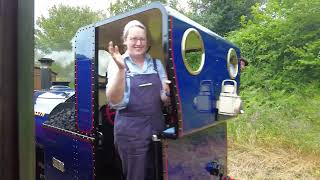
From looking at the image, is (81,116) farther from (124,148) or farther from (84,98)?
(124,148)

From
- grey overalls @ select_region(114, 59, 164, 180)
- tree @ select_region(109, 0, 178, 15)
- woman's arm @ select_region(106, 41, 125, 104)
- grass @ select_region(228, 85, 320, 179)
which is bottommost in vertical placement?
grass @ select_region(228, 85, 320, 179)

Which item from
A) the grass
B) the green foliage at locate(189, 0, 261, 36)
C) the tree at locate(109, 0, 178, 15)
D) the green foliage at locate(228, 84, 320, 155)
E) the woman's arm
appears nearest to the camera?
the woman's arm

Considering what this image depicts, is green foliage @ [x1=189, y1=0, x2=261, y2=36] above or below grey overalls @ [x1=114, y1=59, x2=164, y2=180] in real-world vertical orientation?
above

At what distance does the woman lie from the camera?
2.35 metres

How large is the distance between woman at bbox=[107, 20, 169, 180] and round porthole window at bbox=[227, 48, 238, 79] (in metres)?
0.92

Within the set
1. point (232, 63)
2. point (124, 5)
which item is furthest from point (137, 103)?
point (124, 5)

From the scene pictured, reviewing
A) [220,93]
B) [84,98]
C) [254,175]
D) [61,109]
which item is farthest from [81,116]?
[254,175]

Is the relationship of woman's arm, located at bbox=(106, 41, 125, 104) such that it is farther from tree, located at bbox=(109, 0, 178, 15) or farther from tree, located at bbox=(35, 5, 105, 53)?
tree, located at bbox=(35, 5, 105, 53)

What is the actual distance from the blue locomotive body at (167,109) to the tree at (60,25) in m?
24.0

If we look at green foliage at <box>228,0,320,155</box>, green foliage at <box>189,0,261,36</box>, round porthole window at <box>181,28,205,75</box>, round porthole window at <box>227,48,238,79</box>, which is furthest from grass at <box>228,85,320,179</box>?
green foliage at <box>189,0,261,36</box>

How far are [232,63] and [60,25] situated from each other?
85.0 feet

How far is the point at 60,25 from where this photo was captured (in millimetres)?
27312

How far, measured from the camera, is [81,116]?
2.93 m

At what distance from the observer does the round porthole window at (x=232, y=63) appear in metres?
3.14
